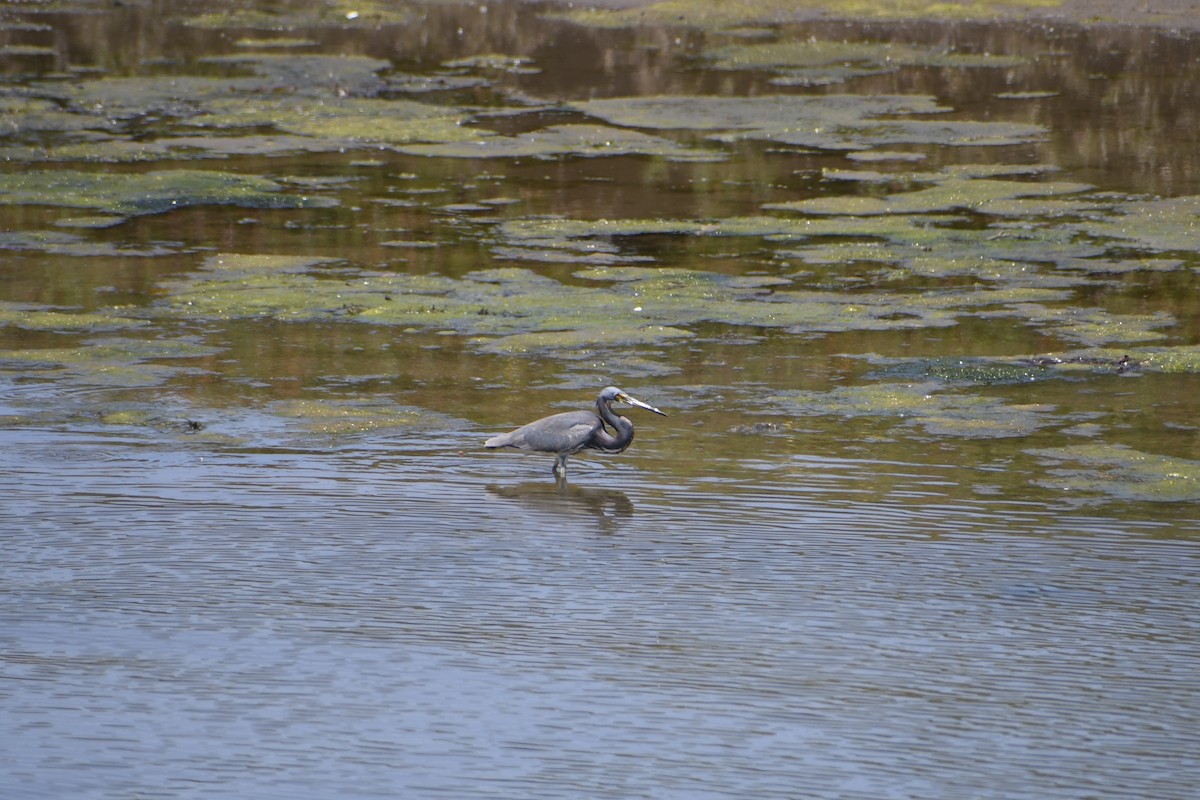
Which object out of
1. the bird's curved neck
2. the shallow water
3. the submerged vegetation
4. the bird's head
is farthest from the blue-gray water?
the submerged vegetation

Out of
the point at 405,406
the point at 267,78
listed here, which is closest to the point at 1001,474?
the point at 405,406

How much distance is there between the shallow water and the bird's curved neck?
0.67 feet

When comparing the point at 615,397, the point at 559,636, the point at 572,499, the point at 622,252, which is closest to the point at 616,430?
the point at 615,397

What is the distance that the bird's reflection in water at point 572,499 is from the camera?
30.0 ft

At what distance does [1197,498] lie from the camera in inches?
362

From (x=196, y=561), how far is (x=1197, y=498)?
16.6ft

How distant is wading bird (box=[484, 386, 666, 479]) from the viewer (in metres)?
9.55

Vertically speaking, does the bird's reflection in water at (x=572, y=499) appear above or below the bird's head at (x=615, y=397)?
below

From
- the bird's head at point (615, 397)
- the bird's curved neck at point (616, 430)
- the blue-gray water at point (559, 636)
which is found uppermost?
the bird's head at point (615, 397)

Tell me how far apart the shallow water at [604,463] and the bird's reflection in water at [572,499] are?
0.11ft

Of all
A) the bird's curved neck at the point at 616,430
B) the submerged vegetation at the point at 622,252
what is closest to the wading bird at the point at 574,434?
the bird's curved neck at the point at 616,430

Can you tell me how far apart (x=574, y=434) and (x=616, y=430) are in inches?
13.8

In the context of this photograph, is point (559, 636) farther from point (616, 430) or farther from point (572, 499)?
point (616, 430)

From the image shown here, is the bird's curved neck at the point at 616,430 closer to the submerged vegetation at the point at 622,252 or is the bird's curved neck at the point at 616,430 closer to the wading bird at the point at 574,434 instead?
the wading bird at the point at 574,434
